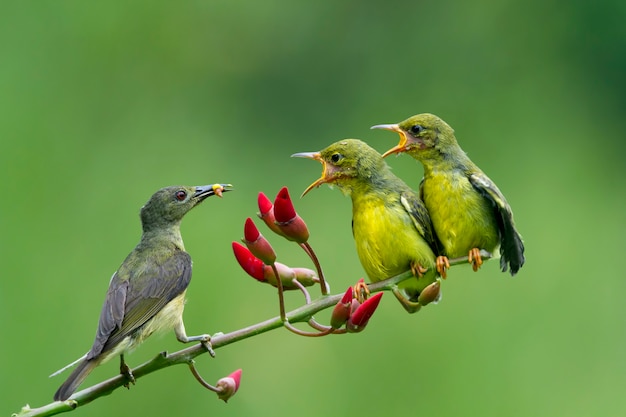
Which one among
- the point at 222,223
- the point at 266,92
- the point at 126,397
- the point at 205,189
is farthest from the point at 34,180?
the point at 205,189

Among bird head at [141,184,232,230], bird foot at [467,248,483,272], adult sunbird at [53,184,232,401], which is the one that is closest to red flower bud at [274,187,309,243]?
adult sunbird at [53,184,232,401]

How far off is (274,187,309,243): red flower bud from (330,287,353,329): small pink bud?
0.96 feet

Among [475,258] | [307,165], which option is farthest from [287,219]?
[307,165]

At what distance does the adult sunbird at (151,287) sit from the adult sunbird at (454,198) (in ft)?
2.63

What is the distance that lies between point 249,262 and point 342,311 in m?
0.44

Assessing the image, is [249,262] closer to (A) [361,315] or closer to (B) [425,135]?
(A) [361,315]

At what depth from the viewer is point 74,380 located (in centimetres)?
385

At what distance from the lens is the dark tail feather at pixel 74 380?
3.67 metres

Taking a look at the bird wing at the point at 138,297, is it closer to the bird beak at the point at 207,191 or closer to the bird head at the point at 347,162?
the bird beak at the point at 207,191

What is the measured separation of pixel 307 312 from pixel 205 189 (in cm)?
129

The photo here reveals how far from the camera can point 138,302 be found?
4.53 m

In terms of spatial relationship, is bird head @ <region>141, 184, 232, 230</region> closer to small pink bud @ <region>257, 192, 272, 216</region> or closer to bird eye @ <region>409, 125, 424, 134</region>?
bird eye @ <region>409, 125, 424, 134</region>

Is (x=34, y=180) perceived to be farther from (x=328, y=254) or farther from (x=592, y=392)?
(x=592, y=392)

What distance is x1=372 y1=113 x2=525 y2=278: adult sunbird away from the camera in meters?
4.42
